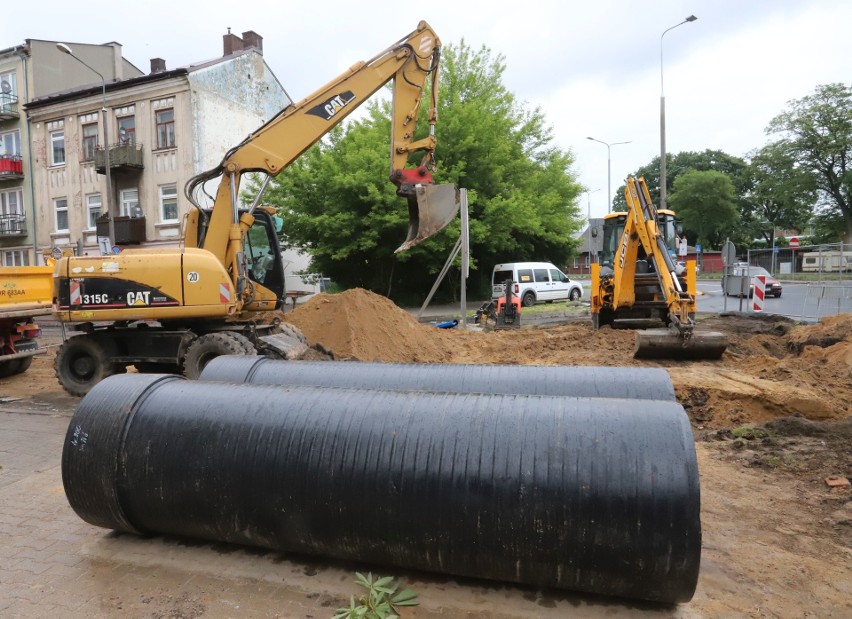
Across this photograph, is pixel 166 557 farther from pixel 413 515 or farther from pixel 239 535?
pixel 413 515

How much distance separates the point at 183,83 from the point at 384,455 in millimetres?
28121

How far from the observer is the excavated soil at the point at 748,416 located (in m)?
3.26

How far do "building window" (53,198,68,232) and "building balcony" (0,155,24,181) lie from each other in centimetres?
290

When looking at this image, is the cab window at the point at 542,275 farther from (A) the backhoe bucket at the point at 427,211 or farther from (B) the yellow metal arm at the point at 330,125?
(A) the backhoe bucket at the point at 427,211

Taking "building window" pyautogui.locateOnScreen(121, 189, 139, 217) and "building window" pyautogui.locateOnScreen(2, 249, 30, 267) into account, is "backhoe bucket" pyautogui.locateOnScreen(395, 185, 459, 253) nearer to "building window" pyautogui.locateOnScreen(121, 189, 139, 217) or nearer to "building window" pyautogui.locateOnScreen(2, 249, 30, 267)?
"building window" pyautogui.locateOnScreen(121, 189, 139, 217)

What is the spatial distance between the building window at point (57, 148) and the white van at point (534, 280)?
77.4 feet

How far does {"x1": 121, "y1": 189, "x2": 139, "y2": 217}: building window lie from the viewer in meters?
28.6

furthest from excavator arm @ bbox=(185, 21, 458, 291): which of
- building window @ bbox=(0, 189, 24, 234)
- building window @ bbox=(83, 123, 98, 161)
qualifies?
building window @ bbox=(0, 189, 24, 234)

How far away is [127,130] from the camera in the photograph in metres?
28.3

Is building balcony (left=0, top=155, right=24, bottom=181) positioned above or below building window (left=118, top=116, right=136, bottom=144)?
below

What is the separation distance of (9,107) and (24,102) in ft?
4.02

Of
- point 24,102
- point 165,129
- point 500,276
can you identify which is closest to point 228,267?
point 500,276

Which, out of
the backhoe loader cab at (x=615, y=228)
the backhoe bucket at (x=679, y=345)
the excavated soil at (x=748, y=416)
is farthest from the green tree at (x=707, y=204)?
the backhoe bucket at (x=679, y=345)

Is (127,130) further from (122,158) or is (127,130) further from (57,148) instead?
(57,148)
